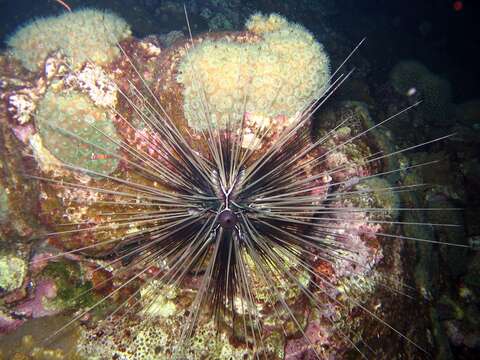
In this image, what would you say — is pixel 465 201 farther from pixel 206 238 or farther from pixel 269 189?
pixel 206 238

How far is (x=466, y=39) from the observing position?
1572cm

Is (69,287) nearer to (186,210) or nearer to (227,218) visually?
(186,210)

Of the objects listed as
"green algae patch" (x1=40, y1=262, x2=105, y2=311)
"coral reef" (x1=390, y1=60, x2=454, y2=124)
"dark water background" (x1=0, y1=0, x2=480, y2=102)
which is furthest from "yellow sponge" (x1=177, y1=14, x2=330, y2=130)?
"dark water background" (x1=0, y1=0, x2=480, y2=102)

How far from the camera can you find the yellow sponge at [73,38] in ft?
13.1

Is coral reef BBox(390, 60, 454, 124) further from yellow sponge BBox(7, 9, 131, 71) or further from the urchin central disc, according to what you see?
the urchin central disc

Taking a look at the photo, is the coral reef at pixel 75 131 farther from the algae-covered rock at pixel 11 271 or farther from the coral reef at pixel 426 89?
the coral reef at pixel 426 89

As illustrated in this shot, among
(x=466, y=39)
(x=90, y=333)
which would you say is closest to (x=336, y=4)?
(x=466, y=39)

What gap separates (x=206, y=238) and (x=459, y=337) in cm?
647

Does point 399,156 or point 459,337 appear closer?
point 459,337

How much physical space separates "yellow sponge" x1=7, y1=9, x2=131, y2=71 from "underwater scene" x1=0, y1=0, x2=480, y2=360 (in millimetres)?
20

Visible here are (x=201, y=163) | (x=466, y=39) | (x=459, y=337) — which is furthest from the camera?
(x=466, y=39)

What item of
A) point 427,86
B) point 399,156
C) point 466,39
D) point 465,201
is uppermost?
point 466,39

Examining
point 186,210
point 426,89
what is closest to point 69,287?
point 186,210

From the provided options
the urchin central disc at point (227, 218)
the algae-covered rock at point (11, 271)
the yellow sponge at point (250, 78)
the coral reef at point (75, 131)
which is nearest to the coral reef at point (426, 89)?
the yellow sponge at point (250, 78)
